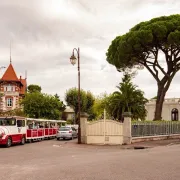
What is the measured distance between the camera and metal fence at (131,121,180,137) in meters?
27.2

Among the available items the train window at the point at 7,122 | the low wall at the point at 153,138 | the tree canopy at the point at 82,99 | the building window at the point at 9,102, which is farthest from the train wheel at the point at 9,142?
the tree canopy at the point at 82,99

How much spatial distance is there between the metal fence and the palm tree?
988cm

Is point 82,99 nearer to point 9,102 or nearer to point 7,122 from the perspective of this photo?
point 9,102

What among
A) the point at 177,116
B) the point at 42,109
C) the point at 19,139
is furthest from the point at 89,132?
the point at 177,116

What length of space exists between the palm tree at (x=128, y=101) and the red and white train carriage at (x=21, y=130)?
30.5ft

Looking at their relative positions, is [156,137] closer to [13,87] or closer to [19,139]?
[19,139]

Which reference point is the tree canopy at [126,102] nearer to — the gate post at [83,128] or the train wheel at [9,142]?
the gate post at [83,128]

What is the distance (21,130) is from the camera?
2881cm

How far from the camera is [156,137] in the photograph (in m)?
29.4

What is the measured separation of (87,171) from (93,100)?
213 feet

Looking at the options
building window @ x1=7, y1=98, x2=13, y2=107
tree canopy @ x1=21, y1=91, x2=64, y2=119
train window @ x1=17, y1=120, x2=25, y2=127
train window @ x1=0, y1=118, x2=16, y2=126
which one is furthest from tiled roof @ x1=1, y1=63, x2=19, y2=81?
train window @ x1=0, y1=118, x2=16, y2=126

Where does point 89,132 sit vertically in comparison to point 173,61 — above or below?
below

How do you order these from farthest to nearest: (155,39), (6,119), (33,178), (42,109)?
Answer: (42,109), (155,39), (6,119), (33,178)

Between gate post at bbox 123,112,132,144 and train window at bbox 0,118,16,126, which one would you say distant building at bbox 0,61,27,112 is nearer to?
train window at bbox 0,118,16,126
